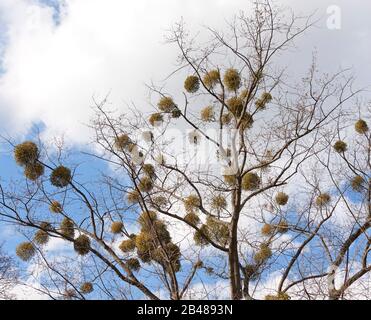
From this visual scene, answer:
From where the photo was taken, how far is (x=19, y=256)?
6711 millimetres

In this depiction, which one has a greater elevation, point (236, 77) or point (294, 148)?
point (236, 77)

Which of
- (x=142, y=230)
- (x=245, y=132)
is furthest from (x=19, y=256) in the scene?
(x=245, y=132)

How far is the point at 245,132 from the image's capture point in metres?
6.36

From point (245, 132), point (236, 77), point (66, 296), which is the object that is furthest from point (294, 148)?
point (66, 296)

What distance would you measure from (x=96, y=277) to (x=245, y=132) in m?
2.78

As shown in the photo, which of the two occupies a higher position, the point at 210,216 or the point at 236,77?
the point at 236,77
